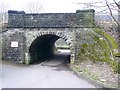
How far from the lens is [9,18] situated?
1922 cm

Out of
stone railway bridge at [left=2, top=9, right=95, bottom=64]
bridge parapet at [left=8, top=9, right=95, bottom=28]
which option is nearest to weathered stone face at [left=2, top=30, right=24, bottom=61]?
stone railway bridge at [left=2, top=9, right=95, bottom=64]

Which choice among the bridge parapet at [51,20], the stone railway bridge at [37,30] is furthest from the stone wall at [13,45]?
the bridge parapet at [51,20]

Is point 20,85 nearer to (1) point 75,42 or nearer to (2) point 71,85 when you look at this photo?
(2) point 71,85

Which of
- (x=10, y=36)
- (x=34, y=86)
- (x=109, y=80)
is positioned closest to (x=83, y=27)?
(x=10, y=36)

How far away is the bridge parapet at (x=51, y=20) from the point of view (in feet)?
60.0

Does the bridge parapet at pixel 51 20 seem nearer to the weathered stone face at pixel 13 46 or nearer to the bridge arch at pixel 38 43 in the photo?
the bridge arch at pixel 38 43

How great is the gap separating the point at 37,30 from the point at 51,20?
138 cm

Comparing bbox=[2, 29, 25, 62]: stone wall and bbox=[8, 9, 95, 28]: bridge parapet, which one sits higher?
bbox=[8, 9, 95, 28]: bridge parapet

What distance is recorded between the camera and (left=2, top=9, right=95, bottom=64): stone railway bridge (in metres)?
18.4

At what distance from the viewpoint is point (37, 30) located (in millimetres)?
18984

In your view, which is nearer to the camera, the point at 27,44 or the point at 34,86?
the point at 34,86

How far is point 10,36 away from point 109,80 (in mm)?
10694

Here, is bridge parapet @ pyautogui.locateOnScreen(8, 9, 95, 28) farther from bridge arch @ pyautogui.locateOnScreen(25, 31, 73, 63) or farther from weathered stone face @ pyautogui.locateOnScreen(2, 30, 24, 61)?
weathered stone face @ pyautogui.locateOnScreen(2, 30, 24, 61)

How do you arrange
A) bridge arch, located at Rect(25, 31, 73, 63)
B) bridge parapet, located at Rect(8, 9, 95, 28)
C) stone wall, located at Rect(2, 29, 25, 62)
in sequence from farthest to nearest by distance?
1. stone wall, located at Rect(2, 29, 25, 62)
2. bridge arch, located at Rect(25, 31, 73, 63)
3. bridge parapet, located at Rect(8, 9, 95, 28)
